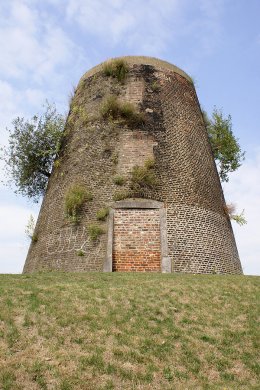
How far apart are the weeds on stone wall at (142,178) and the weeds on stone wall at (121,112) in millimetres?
2009

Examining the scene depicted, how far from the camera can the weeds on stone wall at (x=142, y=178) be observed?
1478 centimetres

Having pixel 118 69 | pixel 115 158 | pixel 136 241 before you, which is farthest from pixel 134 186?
pixel 118 69

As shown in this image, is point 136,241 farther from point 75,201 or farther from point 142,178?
point 75,201

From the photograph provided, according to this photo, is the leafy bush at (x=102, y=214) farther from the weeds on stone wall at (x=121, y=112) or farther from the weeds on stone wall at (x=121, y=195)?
the weeds on stone wall at (x=121, y=112)

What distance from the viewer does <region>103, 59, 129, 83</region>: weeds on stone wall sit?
17.1 metres

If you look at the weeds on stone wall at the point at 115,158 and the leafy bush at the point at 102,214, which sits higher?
the weeds on stone wall at the point at 115,158

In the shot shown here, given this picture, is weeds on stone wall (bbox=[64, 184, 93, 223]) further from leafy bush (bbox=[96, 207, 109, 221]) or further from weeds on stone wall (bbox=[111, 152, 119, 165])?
weeds on stone wall (bbox=[111, 152, 119, 165])

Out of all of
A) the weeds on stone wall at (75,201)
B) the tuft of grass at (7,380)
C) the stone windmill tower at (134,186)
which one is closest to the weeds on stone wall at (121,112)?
the stone windmill tower at (134,186)

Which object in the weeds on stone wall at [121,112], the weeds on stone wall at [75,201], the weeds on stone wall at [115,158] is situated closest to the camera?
the weeds on stone wall at [75,201]

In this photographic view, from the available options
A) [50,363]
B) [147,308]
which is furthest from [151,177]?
[50,363]

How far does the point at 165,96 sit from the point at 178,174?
3372mm

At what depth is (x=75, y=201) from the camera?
1473 cm

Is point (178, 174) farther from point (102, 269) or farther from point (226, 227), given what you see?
point (102, 269)

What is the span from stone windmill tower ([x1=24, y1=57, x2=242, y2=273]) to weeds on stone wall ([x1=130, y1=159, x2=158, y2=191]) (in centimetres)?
3
